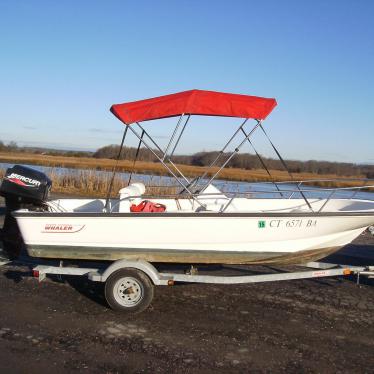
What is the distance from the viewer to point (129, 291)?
Result: 539 cm

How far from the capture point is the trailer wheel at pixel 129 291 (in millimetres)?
5332

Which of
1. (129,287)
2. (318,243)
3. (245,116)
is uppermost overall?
(245,116)

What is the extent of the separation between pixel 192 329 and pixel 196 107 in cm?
266

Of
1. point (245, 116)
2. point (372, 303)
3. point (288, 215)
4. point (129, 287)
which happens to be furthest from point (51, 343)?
point (372, 303)

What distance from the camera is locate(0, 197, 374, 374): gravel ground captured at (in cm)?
409

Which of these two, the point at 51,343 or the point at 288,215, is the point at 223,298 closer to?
the point at 288,215

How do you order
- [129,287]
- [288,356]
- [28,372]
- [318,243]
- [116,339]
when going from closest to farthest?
[28,372], [288,356], [116,339], [129,287], [318,243]

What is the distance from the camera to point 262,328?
4.98 m

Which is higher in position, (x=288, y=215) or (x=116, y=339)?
(x=288, y=215)

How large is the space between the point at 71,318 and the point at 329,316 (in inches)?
116

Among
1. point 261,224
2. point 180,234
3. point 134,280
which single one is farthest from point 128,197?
point 261,224

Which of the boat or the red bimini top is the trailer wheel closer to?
the boat

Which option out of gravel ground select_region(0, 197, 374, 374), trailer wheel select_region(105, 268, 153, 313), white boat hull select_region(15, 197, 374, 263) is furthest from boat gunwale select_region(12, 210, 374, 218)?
gravel ground select_region(0, 197, 374, 374)

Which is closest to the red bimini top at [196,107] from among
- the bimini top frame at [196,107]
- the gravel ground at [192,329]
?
the bimini top frame at [196,107]
